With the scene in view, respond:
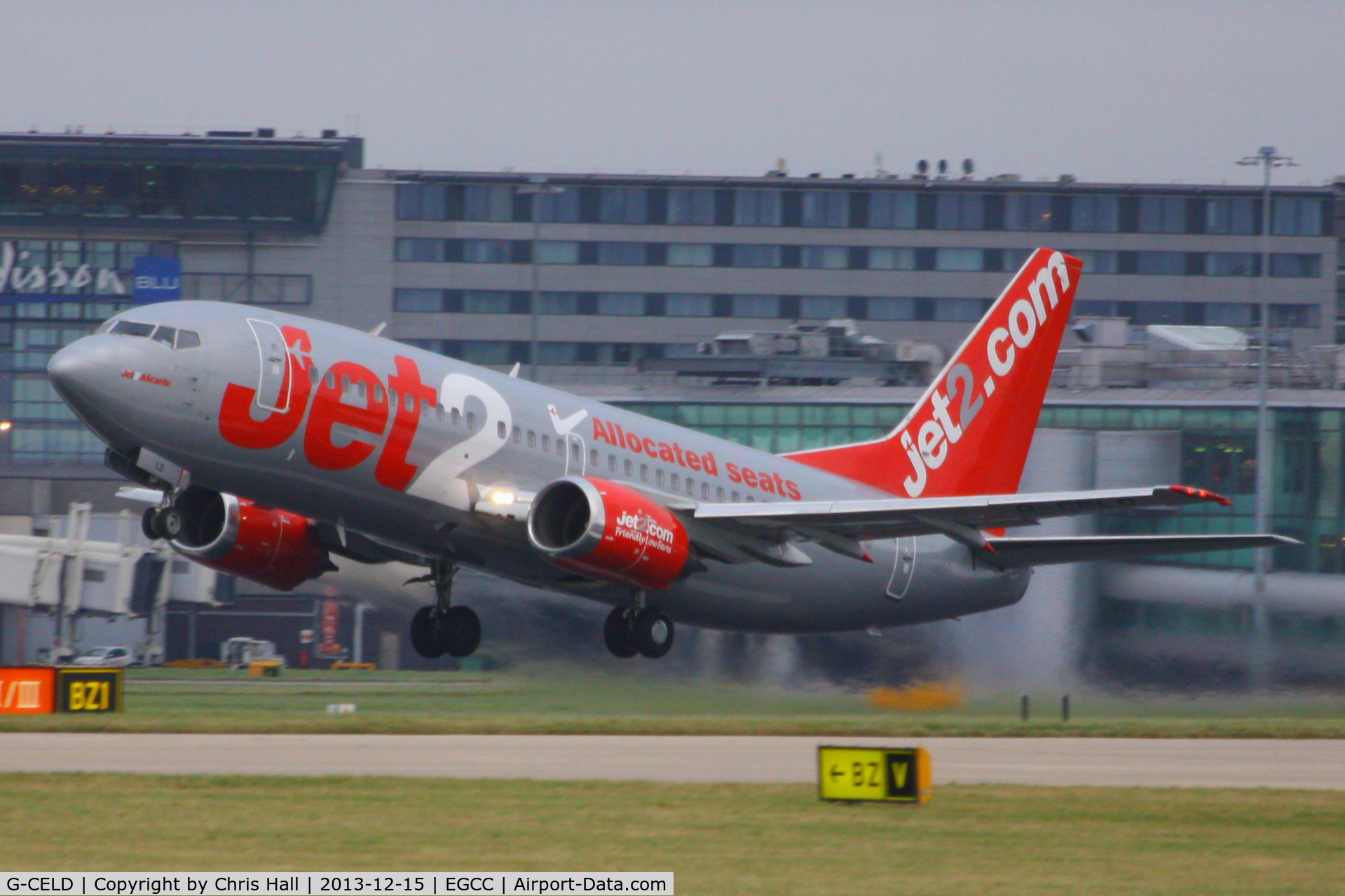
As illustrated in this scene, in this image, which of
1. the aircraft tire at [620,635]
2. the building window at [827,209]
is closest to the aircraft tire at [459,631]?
the aircraft tire at [620,635]

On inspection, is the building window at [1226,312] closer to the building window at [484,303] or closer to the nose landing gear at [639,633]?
the building window at [484,303]

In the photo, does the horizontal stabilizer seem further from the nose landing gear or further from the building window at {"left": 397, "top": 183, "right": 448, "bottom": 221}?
the building window at {"left": 397, "top": 183, "right": 448, "bottom": 221}

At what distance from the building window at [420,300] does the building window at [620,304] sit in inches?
446

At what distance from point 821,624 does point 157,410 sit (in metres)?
15.2

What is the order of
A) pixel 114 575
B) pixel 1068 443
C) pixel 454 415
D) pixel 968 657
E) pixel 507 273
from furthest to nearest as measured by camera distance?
pixel 507 273 → pixel 114 575 → pixel 1068 443 → pixel 968 657 → pixel 454 415

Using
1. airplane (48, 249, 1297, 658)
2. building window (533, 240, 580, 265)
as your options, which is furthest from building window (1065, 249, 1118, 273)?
airplane (48, 249, 1297, 658)

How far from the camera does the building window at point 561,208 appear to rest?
394 ft

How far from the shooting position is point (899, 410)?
231 ft

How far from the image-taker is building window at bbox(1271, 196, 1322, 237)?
4793 inches

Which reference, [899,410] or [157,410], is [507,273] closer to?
[899,410]

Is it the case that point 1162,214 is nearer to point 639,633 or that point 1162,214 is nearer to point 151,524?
point 639,633

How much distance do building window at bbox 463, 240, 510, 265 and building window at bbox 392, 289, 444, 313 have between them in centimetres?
335

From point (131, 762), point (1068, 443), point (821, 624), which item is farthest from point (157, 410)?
point (1068, 443)

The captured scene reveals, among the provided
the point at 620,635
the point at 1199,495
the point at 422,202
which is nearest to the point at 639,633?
the point at 620,635
